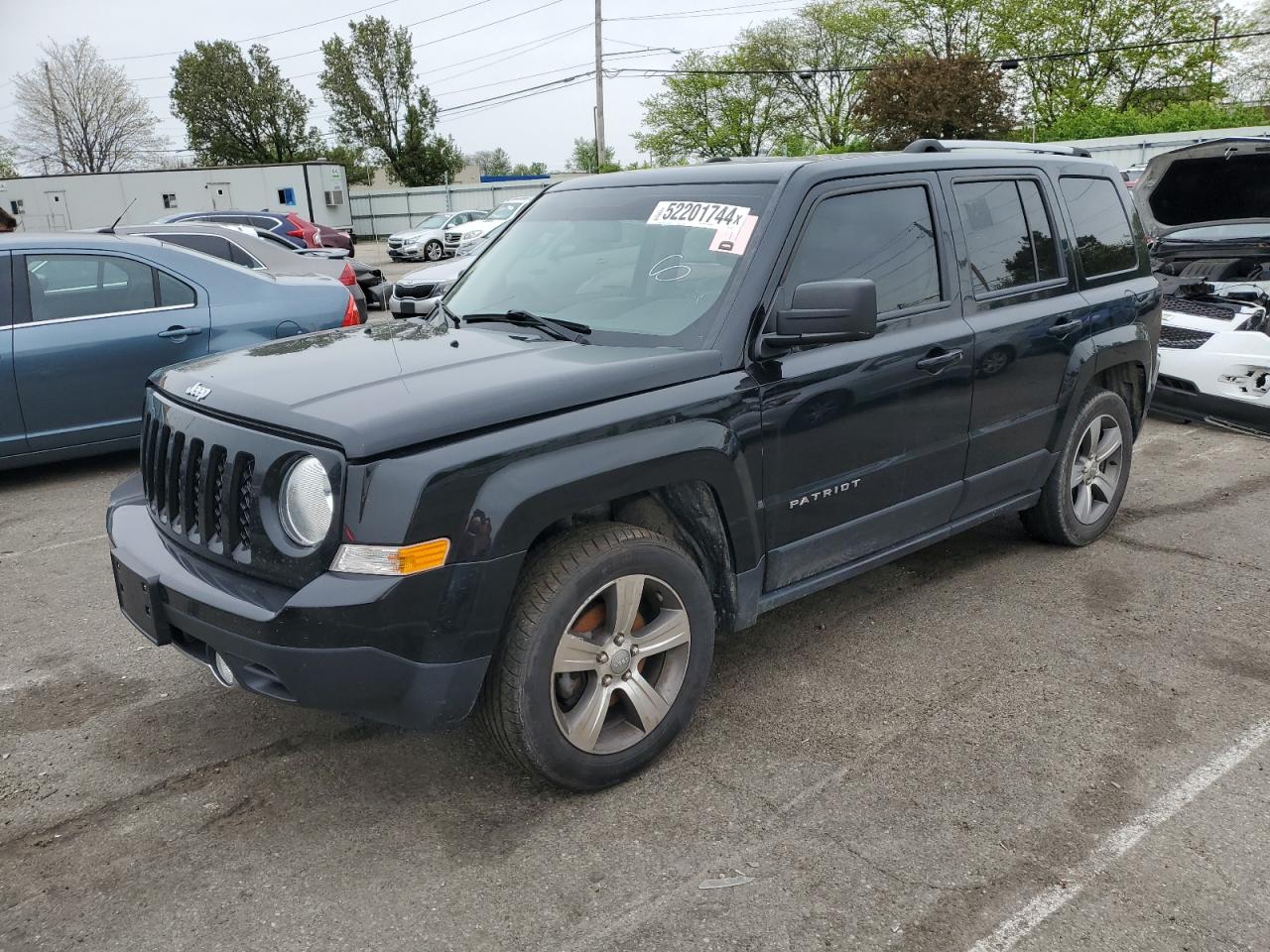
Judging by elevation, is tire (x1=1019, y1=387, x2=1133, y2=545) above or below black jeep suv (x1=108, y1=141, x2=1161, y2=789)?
below

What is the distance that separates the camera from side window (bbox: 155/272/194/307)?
693 cm

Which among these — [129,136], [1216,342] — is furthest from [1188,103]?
[129,136]

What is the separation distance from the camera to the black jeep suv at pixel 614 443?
107 inches

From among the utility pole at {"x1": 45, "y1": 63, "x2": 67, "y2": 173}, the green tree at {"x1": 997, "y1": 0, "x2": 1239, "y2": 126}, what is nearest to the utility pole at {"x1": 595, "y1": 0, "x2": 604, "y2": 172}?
the green tree at {"x1": 997, "y1": 0, "x2": 1239, "y2": 126}

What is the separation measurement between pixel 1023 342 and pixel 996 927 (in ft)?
8.34

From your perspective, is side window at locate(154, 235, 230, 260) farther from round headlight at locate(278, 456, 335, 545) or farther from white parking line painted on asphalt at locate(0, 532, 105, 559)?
round headlight at locate(278, 456, 335, 545)

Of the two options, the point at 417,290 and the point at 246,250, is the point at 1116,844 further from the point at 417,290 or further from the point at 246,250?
the point at 246,250

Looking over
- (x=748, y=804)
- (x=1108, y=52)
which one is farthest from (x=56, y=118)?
(x=748, y=804)

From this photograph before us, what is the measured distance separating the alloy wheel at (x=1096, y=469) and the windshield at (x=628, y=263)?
2286 millimetres

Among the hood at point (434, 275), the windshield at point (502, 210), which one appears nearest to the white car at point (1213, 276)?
the hood at point (434, 275)

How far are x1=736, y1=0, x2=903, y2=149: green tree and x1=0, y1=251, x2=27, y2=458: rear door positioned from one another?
7083 centimetres

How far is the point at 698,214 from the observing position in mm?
3727

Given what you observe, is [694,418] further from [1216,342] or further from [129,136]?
[129,136]

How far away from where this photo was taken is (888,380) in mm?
3785
